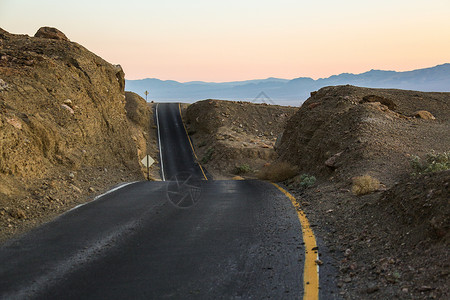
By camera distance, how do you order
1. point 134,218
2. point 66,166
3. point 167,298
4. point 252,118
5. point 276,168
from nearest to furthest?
point 167,298 → point 134,218 → point 66,166 → point 276,168 → point 252,118

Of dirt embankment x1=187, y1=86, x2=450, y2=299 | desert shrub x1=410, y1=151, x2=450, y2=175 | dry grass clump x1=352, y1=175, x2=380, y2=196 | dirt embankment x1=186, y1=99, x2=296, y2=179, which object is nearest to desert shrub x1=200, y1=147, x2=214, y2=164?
dirt embankment x1=186, y1=99, x2=296, y2=179

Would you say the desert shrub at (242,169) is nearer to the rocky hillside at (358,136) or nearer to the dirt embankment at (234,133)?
the dirt embankment at (234,133)

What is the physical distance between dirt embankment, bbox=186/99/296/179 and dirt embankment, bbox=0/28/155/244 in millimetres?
16803

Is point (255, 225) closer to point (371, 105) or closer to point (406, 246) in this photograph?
point (406, 246)

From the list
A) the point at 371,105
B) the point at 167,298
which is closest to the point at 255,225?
the point at 167,298

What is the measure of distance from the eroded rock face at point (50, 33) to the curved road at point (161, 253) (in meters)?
20.1

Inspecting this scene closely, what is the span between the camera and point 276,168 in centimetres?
1617

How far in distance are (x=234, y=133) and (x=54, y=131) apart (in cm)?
3988

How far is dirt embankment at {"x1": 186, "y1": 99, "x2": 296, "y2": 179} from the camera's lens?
4208 cm

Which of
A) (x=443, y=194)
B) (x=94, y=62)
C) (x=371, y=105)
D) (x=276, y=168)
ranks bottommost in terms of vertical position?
(x=276, y=168)

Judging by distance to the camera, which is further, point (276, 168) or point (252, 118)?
point (252, 118)

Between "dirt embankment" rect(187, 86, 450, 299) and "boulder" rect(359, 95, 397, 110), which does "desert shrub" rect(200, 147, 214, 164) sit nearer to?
"dirt embankment" rect(187, 86, 450, 299)

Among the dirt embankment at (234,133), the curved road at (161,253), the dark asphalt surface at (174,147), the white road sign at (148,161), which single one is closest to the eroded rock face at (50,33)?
the white road sign at (148,161)

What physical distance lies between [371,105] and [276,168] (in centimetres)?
641
